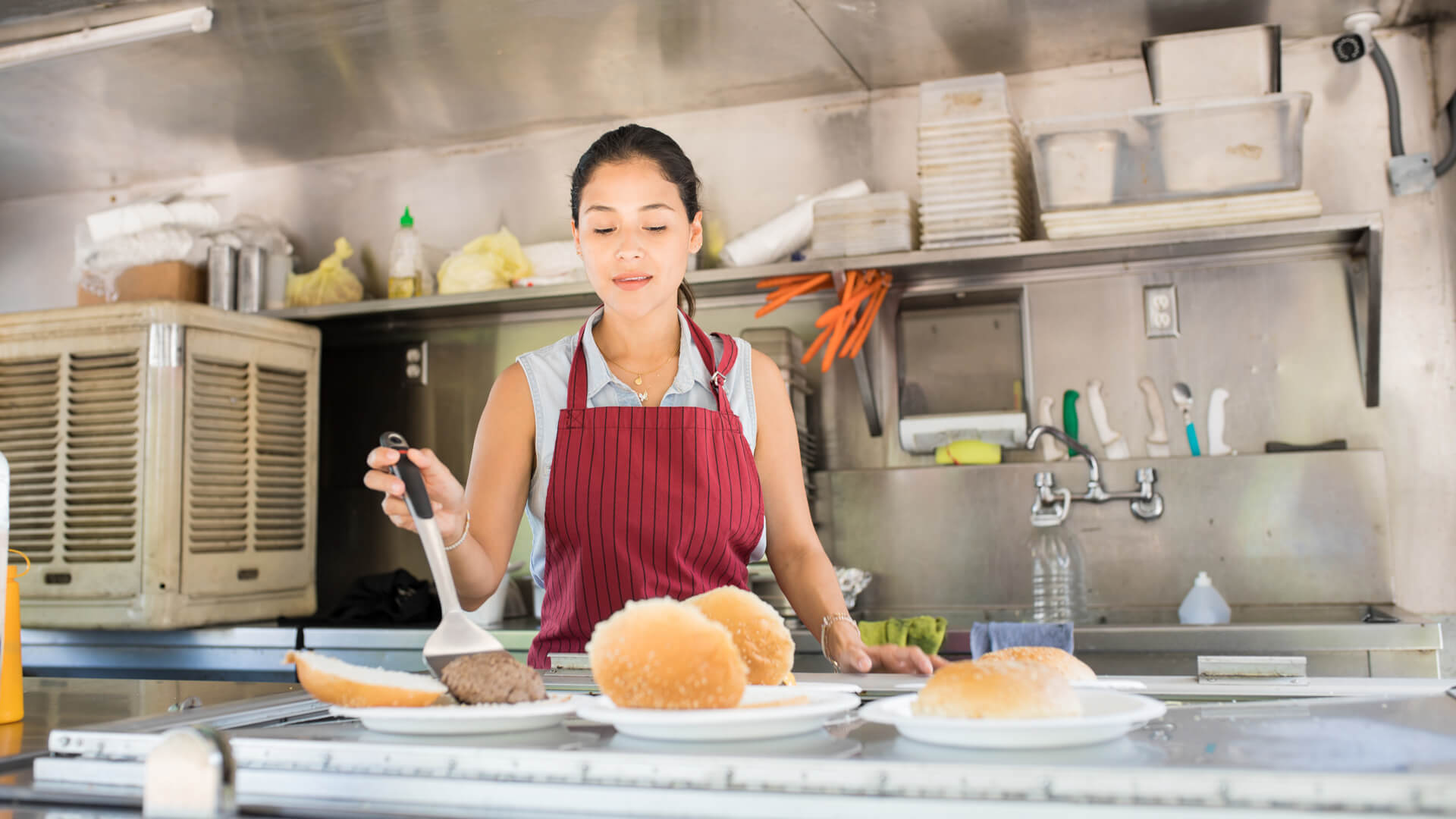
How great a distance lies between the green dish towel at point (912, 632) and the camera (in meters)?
2.60

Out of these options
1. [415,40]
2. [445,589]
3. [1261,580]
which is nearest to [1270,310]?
[1261,580]

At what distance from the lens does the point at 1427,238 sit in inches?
123

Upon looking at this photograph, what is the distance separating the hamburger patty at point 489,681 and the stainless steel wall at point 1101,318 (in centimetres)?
257

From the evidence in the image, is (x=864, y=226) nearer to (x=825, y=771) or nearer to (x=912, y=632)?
(x=912, y=632)

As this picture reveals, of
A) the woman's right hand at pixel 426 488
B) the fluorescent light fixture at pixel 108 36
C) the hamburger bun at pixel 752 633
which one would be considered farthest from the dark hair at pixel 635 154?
the fluorescent light fixture at pixel 108 36

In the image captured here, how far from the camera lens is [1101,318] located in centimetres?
336

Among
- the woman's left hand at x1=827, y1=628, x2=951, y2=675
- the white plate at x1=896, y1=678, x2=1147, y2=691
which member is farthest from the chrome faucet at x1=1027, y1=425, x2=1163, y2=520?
the white plate at x1=896, y1=678, x2=1147, y2=691

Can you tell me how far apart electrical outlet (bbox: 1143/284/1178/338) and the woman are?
1.80m

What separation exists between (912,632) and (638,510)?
1.10m

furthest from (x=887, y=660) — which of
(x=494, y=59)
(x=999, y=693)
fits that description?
(x=494, y=59)

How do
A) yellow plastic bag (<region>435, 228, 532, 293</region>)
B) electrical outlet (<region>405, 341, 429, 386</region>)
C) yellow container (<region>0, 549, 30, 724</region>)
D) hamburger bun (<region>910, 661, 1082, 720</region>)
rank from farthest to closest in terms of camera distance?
electrical outlet (<region>405, 341, 429, 386</region>) < yellow plastic bag (<region>435, 228, 532, 293</region>) < yellow container (<region>0, 549, 30, 724</region>) < hamburger bun (<region>910, 661, 1082, 720</region>)

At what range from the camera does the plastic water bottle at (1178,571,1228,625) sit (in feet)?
9.70

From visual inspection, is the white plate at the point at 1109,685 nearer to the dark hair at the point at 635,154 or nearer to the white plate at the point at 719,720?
the white plate at the point at 719,720

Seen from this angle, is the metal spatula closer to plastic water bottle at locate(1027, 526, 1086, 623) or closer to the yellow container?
the yellow container
